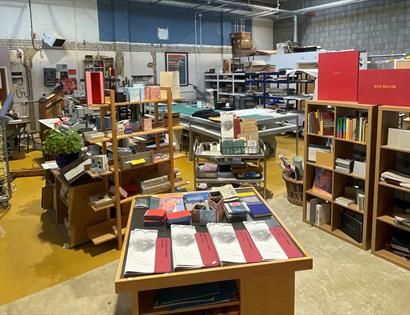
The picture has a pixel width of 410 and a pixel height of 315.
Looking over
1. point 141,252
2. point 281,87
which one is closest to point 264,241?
point 141,252

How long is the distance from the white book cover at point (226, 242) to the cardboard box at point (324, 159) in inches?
75.2

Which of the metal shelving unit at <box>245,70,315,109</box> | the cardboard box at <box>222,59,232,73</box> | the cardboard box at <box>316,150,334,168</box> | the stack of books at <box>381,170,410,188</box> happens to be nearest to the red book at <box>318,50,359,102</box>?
the cardboard box at <box>316,150,334,168</box>

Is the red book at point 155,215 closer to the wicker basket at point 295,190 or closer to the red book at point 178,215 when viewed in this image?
the red book at point 178,215

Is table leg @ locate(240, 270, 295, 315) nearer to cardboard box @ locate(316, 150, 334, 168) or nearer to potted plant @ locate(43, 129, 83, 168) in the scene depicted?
cardboard box @ locate(316, 150, 334, 168)

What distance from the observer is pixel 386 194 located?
344 cm

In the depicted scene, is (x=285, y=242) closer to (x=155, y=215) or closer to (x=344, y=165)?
(x=155, y=215)

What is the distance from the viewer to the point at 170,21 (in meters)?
11.4

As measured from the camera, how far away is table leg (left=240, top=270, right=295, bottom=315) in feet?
6.36

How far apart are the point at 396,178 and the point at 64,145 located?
10.1 feet

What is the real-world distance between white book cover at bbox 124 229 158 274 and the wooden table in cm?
4

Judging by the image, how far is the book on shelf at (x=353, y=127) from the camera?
3.44 metres

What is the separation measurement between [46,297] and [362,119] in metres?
3.10

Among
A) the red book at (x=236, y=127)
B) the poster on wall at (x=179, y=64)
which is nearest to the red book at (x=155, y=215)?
the red book at (x=236, y=127)

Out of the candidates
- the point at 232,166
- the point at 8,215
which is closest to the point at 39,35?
the point at 8,215
